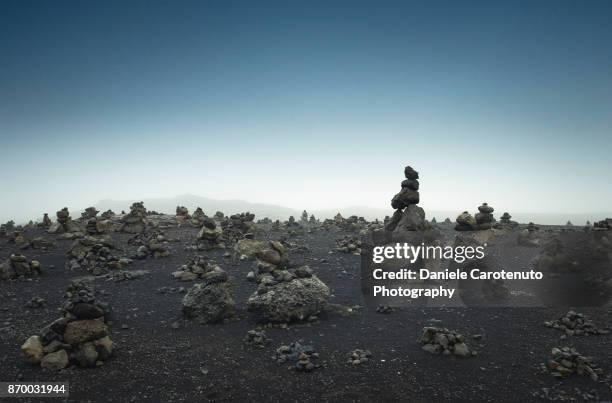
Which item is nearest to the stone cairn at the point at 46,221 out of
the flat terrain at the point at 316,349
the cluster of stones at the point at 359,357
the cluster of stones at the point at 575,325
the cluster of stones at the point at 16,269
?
the cluster of stones at the point at 16,269

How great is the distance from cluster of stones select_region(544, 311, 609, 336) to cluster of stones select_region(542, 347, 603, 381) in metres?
3.36

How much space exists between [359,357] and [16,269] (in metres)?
20.3

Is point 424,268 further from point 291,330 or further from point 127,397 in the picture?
point 127,397

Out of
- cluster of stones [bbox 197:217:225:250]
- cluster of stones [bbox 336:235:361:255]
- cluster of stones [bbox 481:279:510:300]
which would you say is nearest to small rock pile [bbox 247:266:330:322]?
cluster of stones [bbox 481:279:510:300]

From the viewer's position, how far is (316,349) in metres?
13.0

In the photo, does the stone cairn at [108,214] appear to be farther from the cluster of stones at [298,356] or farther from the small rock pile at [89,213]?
the cluster of stones at [298,356]

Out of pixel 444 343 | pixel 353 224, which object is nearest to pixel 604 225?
pixel 444 343

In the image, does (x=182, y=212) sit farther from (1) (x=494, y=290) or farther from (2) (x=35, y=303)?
(1) (x=494, y=290)

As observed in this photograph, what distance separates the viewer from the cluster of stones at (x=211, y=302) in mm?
15484

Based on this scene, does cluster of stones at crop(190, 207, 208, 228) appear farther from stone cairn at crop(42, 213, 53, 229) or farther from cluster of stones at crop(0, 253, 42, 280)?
cluster of stones at crop(0, 253, 42, 280)

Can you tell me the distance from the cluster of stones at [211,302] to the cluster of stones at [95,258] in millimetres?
10235

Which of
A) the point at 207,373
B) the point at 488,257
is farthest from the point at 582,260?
the point at 207,373

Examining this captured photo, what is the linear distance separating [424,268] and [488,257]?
4.02 metres

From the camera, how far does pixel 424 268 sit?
2266 centimetres
